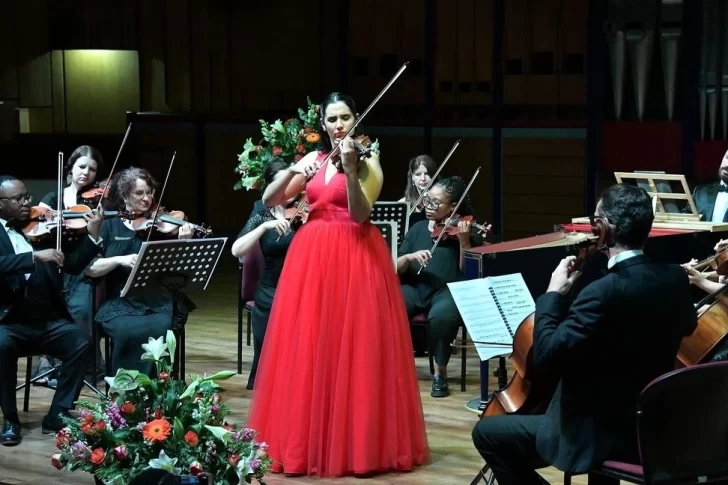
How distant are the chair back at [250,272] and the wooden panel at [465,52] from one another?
3261mm

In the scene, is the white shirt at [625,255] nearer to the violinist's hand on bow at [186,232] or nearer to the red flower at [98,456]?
the red flower at [98,456]

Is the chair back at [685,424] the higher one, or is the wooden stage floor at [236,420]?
the chair back at [685,424]

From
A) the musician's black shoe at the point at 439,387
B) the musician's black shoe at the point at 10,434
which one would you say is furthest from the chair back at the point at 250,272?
the musician's black shoe at the point at 10,434

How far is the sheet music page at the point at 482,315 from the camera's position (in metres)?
4.55

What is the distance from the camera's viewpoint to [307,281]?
4.29 meters

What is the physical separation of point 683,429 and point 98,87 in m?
8.37

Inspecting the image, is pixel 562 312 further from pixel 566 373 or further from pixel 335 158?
pixel 335 158

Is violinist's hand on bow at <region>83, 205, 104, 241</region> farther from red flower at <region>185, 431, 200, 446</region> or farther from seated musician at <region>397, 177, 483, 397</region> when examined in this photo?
red flower at <region>185, 431, 200, 446</region>

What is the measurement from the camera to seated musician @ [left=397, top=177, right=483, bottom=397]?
5.64 meters

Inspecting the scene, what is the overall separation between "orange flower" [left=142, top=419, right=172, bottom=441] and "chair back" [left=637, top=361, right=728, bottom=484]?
124cm

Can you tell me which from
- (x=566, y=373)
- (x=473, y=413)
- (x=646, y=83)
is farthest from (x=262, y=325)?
(x=646, y=83)

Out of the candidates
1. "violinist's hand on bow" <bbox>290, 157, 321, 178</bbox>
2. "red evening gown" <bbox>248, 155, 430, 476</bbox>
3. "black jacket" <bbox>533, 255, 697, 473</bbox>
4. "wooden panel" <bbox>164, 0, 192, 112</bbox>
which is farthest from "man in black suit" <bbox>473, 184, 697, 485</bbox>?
"wooden panel" <bbox>164, 0, 192, 112</bbox>

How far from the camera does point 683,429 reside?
2.97 meters

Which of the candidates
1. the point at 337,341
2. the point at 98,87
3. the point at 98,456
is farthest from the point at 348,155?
the point at 98,87
